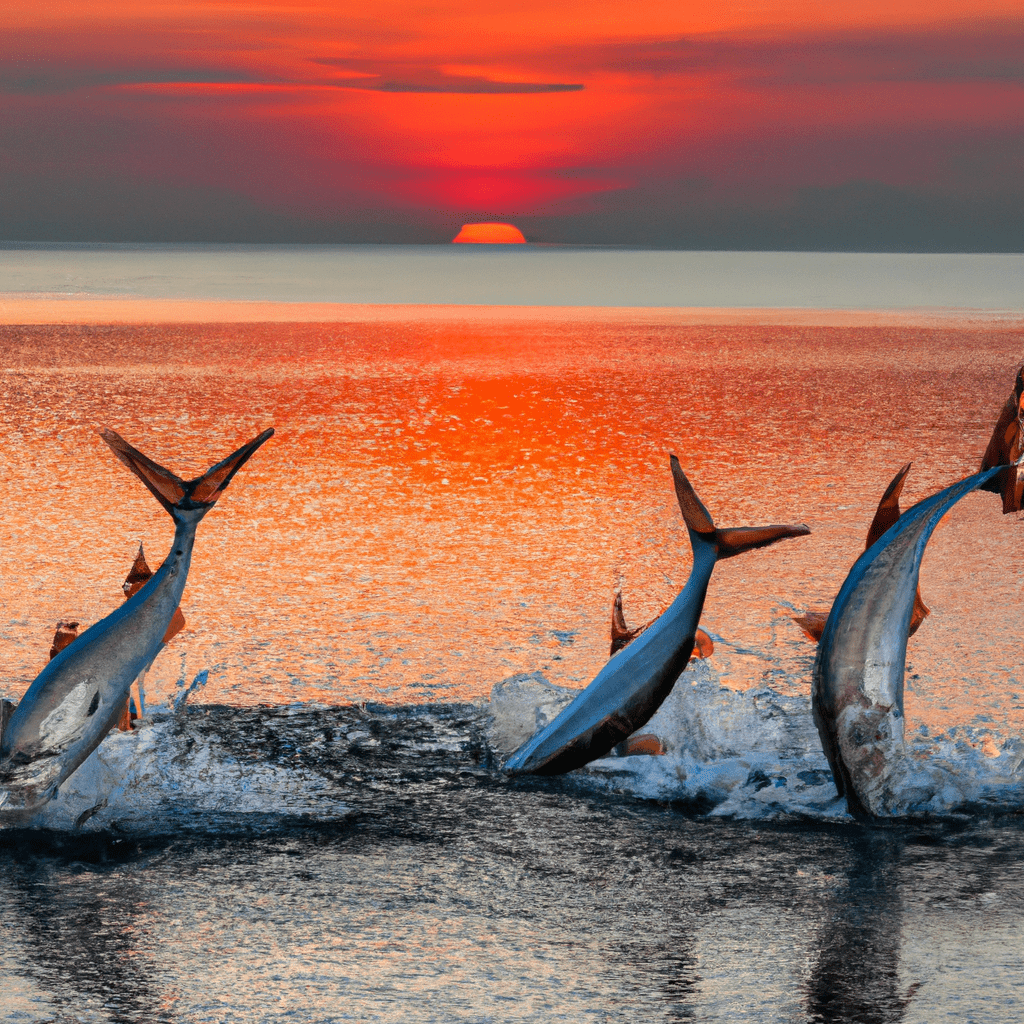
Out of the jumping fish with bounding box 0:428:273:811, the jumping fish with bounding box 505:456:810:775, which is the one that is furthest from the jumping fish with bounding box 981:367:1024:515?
the jumping fish with bounding box 0:428:273:811

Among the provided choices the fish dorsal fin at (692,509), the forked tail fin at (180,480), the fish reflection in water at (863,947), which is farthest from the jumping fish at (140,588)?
the fish reflection in water at (863,947)

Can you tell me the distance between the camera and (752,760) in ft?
17.7

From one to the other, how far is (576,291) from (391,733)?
52692 mm

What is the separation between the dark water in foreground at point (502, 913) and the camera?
352 cm

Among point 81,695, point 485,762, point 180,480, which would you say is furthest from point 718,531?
point 81,695

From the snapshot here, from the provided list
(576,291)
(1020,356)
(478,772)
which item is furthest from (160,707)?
(576,291)

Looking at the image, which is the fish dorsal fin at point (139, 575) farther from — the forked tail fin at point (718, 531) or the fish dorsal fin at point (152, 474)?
the forked tail fin at point (718, 531)

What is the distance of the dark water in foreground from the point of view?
11.6 ft

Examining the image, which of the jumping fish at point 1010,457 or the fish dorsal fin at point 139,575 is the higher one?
the jumping fish at point 1010,457

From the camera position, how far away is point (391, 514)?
9.95 m

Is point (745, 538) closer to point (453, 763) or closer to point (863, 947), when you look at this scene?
point (453, 763)

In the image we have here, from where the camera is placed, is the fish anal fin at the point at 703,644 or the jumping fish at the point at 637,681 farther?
the fish anal fin at the point at 703,644

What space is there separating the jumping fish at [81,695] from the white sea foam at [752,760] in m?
1.44

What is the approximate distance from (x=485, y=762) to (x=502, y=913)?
132 cm
